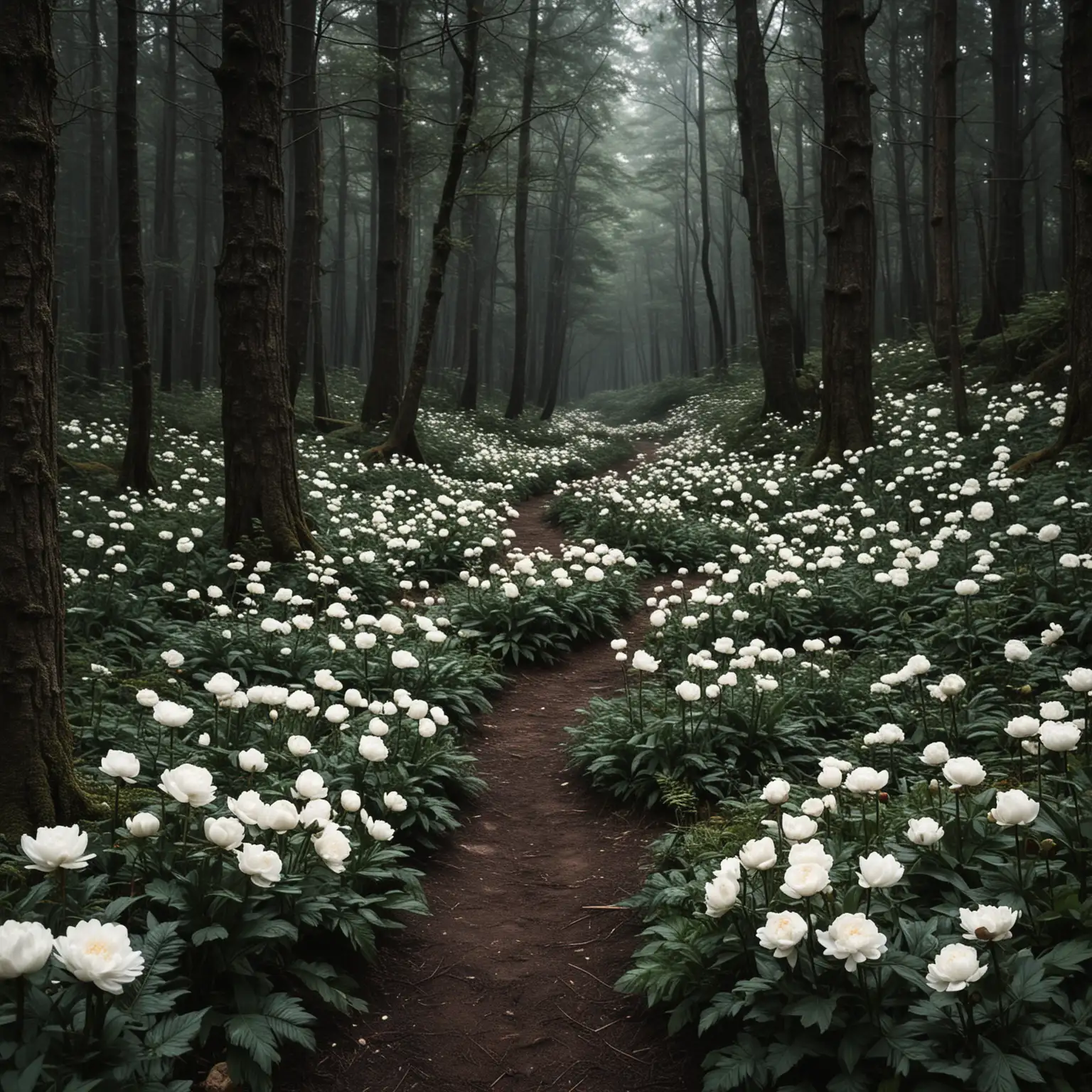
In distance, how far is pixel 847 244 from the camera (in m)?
12.2

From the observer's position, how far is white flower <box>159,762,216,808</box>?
268 centimetres

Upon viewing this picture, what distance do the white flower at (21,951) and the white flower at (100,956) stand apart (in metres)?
0.05

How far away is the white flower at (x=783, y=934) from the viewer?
2.33 meters

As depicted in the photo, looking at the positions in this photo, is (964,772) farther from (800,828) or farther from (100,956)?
(100,956)

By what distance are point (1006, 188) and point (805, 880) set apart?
18988mm

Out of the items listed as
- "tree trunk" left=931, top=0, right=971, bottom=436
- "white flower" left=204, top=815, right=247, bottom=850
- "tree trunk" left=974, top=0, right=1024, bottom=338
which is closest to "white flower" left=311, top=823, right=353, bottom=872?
"white flower" left=204, top=815, right=247, bottom=850

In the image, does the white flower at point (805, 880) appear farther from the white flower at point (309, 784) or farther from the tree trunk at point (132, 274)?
the tree trunk at point (132, 274)

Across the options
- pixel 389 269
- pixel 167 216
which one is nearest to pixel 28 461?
pixel 389 269

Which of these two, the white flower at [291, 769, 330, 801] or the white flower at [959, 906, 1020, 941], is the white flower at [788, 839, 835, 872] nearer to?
the white flower at [959, 906, 1020, 941]

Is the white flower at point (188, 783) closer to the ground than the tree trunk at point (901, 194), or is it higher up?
closer to the ground

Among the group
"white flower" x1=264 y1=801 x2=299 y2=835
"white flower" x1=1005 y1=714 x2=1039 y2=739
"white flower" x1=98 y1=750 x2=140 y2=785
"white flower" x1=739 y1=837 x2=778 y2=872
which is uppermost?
"white flower" x1=1005 y1=714 x2=1039 y2=739

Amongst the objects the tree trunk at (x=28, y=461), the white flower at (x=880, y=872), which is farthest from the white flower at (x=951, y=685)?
the tree trunk at (x=28, y=461)

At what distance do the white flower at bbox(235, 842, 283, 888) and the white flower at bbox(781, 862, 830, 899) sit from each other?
151cm

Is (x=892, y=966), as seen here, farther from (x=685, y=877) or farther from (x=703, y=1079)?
(x=685, y=877)
